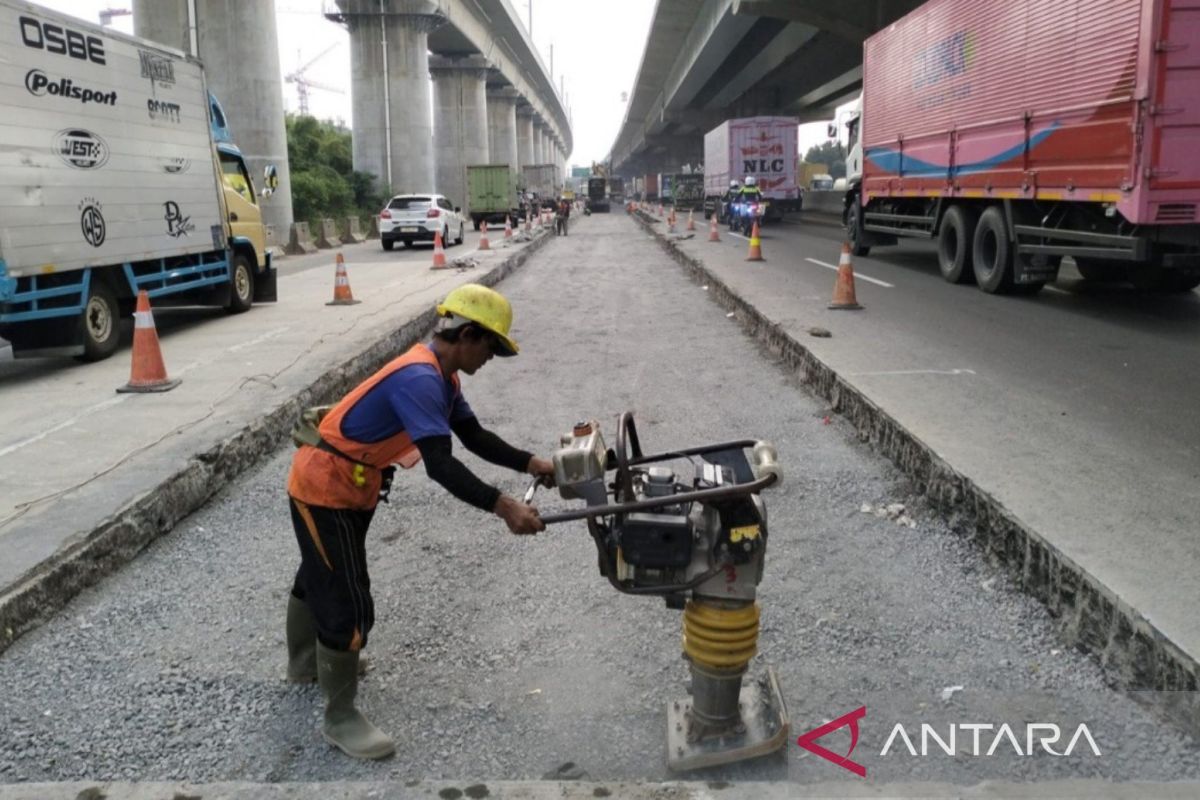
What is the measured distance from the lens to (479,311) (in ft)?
9.80

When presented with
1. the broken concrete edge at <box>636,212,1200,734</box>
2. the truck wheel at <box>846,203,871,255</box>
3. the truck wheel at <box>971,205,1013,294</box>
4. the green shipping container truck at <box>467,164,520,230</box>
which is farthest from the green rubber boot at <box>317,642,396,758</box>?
the green shipping container truck at <box>467,164,520,230</box>

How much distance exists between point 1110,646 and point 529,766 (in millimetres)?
2071

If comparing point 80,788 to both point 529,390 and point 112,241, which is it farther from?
point 112,241

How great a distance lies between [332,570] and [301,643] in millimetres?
561

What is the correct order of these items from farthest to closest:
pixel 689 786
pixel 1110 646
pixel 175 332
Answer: pixel 175 332
pixel 1110 646
pixel 689 786

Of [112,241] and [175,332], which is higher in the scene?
[112,241]

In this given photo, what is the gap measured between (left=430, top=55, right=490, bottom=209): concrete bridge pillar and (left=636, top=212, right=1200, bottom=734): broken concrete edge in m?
55.1

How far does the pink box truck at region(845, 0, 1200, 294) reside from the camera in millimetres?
9461

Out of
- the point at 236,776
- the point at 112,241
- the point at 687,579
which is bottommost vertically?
the point at 236,776

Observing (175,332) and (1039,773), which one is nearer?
(1039,773)

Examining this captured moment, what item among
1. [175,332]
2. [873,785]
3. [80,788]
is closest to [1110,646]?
[873,785]

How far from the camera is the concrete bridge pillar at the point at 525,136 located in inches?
3748

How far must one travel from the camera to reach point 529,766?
303 centimetres

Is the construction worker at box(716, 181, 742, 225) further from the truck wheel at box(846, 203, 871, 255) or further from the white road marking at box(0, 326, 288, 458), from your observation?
the white road marking at box(0, 326, 288, 458)
